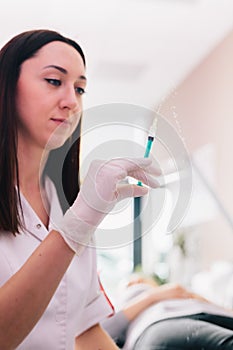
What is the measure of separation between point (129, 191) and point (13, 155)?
194 mm

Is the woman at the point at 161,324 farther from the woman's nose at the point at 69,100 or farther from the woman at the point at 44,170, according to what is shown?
the woman's nose at the point at 69,100

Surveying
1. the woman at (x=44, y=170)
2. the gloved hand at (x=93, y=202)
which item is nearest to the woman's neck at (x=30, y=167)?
the woman at (x=44, y=170)

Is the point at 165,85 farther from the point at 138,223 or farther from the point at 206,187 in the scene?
the point at 138,223

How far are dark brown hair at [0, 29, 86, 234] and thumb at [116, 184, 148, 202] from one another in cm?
12

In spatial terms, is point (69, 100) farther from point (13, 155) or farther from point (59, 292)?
point (59, 292)

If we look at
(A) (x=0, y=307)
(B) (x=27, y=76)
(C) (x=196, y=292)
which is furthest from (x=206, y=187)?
(A) (x=0, y=307)

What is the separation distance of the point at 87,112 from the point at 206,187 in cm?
35

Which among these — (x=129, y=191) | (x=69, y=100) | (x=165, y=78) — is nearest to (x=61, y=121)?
(x=69, y=100)

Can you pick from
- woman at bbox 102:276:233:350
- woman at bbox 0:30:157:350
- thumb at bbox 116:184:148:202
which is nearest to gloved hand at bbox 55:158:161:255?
thumb at bbox 116:184:148:202

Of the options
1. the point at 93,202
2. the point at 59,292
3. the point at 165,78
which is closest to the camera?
the point at 93,202

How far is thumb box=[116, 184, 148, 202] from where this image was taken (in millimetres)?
734

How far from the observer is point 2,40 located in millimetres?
911

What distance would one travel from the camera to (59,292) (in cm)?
85

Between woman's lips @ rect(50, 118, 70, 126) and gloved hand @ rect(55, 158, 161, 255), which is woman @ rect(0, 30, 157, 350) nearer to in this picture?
woman's lips @ rect(50, 118, 70, 126)
